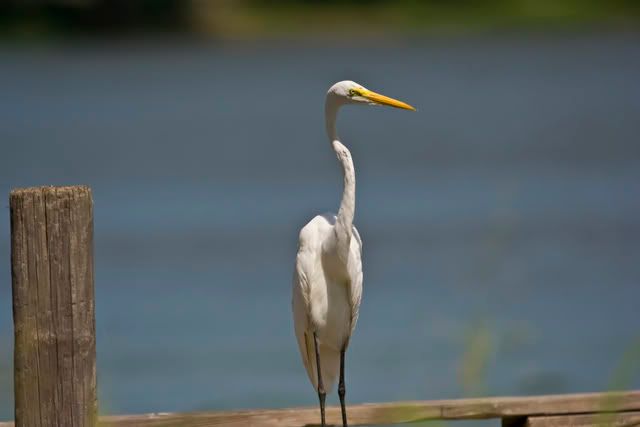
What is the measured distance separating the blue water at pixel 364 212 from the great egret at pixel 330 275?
0.56 metres

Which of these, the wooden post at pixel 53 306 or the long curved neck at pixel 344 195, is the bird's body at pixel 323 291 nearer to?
the long curved neck at pixel 344 195

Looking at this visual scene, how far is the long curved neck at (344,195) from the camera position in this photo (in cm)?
396

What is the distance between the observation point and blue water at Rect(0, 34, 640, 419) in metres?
7.77

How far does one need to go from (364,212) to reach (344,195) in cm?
838

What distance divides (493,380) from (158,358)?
237cm

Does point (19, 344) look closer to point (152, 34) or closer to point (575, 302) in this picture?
point (575, 302)

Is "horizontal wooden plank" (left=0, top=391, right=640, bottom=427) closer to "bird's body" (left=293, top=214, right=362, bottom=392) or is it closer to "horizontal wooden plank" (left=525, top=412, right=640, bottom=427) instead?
"horizontal wooden plank" (left=525, top=412, right=640, bottom=427)

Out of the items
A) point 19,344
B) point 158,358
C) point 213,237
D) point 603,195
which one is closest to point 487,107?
point 603,195

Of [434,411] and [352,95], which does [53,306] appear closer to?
[434,411]

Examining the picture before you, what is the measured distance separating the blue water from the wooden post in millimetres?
136

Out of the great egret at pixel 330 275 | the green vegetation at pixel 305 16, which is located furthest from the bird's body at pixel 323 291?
the green vegetation at pixel 305 16

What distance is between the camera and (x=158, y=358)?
8469mm

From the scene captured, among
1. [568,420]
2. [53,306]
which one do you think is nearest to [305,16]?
[568,420]

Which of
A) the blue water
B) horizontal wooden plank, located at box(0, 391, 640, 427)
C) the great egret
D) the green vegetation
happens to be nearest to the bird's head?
the great egret
